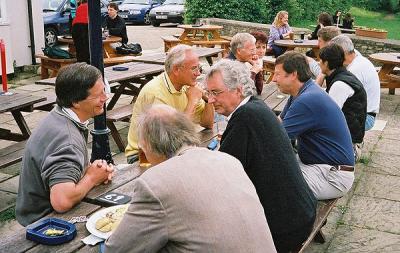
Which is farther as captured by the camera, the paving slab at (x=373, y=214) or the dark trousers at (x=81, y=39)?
the dark trousers at (x=81, y=39)

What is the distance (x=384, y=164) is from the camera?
20.2ft

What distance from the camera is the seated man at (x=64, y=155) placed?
107 inches

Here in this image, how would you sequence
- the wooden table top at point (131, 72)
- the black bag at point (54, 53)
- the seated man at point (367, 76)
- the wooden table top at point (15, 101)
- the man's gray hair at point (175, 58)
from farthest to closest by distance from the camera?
the black bag at point (54, 53), the wooden table top at point (131, 72), the seated man at point (367, 76), the wooden table top at point (15, 101), the man's gray hair at point (175, 58)

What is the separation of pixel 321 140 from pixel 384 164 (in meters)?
2.74

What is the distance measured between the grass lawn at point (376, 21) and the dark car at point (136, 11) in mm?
6257

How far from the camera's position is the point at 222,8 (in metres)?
17.0

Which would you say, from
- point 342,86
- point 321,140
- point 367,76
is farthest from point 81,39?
point 321,140

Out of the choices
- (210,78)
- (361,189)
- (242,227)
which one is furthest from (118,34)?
(242,227)

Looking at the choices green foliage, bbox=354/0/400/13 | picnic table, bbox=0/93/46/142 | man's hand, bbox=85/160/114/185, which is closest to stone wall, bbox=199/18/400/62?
picnic table, bbox=0/93/46/142

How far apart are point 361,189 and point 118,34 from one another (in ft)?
23.8

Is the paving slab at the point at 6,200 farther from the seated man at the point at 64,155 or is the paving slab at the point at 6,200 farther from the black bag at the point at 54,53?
the black bag at the point at 54,53

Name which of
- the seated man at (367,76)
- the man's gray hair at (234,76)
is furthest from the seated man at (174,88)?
the seated man at (367,76)

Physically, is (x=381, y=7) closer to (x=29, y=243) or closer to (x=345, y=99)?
(x=345, y=99)

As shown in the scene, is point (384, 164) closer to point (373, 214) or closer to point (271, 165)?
point (373, 214)
